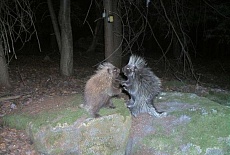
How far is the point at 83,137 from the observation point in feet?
15.7

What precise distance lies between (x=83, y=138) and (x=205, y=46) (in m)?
21.6

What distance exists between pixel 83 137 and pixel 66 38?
497cm

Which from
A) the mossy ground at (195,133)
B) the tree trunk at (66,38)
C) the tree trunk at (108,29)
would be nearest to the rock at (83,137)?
the mossy ground at (195,133)

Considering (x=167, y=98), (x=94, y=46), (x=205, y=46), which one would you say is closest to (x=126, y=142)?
(x=167, y=98)

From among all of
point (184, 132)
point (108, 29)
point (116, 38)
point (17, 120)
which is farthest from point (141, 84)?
point (116, 38)

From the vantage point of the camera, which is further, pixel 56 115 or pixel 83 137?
pixel 56 115

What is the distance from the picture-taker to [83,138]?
480 centimetres

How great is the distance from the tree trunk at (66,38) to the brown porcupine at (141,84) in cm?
418

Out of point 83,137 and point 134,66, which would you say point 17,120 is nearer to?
point 83,137

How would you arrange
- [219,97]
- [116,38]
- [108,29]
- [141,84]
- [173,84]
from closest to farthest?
1. [141,84]
2. [219,97]
3. [108,29]
4. [173,84]
5. [116,38]

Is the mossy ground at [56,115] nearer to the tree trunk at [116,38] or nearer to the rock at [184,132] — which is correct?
the rock at [184,132]

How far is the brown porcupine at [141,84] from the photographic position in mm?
5406

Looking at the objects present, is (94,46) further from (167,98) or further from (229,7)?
(167,98)

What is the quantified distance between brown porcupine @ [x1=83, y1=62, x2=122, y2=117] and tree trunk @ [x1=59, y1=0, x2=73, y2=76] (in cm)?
406
